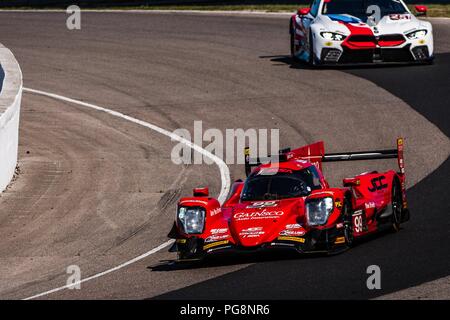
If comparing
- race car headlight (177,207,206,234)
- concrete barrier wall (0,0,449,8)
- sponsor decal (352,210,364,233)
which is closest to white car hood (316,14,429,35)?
sponsor decal (352,210,364,233)

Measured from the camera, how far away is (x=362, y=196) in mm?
14609

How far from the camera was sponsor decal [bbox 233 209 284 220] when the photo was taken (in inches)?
531

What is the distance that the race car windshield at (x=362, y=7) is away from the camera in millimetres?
26062

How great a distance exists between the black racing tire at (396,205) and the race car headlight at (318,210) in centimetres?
175

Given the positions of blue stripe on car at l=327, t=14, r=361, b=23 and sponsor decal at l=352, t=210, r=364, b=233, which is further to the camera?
blue stripe on car at l=327, t=14, r=361, b=23

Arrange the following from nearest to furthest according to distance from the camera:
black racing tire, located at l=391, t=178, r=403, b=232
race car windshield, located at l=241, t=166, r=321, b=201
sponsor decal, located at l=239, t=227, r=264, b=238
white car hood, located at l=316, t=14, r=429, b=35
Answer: sponsor decal, located at l=239, t=227, r=264, b=238 < race car windshield, located at l=241, t=166, r=321, b=201 < black racing tire, located at l=391, t=178, r=403, b=232 < white car hood, located at l=316, t=14, r=429, b=35

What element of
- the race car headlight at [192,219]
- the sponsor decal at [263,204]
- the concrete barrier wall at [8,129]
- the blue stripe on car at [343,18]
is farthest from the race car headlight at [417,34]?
the race car headlight at [192,219]

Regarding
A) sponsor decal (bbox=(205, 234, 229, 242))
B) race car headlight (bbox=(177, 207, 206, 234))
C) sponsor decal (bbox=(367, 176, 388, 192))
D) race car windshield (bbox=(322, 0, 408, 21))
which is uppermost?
race car windshield (bbox=(322, 0, 408, 21))

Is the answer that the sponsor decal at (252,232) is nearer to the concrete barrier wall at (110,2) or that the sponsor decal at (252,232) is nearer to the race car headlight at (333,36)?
the race car headlight at (333,36)

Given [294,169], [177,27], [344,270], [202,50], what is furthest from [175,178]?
[177,27]

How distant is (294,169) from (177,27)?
2031 centimetres

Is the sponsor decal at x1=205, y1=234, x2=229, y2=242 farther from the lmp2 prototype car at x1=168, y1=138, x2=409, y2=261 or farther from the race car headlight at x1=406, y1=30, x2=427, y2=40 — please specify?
the race car headlight at x1=406, y1=30, x2=427, y2=40
